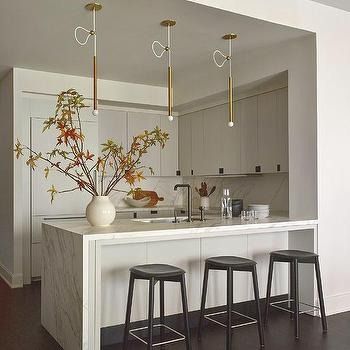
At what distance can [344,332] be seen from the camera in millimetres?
3467

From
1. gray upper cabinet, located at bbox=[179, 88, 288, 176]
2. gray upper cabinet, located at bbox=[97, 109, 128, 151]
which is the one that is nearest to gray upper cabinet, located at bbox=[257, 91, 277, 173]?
gray upper cabinet, located at bbox=[179, 88, 288, 176]

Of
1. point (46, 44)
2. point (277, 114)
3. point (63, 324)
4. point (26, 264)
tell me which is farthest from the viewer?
point (26, 264)

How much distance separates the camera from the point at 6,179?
559 centimetres

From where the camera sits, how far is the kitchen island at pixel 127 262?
2846mm

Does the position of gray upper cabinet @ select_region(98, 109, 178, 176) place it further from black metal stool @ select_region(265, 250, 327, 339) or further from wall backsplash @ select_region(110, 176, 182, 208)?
black metal stool @ select_region(265, 250, 327, 339)

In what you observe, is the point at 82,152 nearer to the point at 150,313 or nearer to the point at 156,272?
the point at 156,272

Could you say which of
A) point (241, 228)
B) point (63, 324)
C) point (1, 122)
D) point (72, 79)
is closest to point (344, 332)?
Answer: point (241, 228)

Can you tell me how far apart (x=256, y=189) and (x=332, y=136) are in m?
1.72

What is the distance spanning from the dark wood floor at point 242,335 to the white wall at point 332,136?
426 mm

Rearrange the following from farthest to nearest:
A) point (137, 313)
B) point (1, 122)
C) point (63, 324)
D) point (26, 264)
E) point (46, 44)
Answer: point (1, 122) < point (26, 264) < point (46, 44) < point (137, 313) < point (63, 324)

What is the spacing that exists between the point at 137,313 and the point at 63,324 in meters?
0.56

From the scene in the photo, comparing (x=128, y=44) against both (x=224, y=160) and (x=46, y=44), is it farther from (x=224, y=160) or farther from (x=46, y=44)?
(x=224, y=160)

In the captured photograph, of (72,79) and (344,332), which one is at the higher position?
(72,79)

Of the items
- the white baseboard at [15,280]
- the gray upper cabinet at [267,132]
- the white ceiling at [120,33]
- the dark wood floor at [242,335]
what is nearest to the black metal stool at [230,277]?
the dark wood floor at [242,335]
